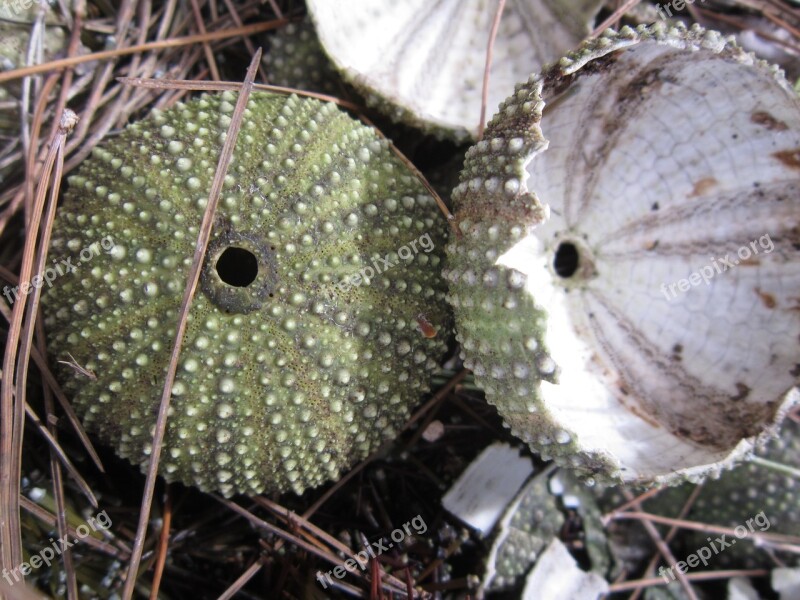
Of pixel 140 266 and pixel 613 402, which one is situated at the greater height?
pixel 140 266

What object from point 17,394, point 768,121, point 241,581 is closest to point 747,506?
point 768,121

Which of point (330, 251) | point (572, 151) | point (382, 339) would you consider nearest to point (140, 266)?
point (330, 251)

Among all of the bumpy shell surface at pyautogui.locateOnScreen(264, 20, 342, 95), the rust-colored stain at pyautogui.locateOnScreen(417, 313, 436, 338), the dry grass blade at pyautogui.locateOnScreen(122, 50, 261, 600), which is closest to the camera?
the dry grass blade at pyautogui.locateOnScreen(122, 50, 261, 600)

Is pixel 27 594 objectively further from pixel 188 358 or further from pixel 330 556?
pixel 330 556

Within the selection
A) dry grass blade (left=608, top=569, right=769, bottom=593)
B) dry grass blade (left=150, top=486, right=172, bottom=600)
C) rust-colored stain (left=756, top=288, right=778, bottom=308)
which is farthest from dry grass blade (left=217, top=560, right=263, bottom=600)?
rust-colored stain (left=756, top=288, right=778, bottom=308)

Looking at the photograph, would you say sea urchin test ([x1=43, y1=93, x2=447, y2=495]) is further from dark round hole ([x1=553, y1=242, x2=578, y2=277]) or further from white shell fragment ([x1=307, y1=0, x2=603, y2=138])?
dark round hole ([x1=553, y1=242, x2=578, y2=277])

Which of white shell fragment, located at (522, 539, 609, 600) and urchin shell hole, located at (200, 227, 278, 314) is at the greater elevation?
urchin shell hole, located at (200, 227, 278, 314)
